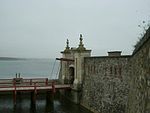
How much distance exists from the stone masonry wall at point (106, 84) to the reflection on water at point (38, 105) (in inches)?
65.2

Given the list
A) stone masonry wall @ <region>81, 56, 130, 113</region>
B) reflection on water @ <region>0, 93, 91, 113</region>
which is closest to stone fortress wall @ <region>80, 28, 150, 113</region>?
stone masonry wall @ <region>81, 56, 130, 113</region>

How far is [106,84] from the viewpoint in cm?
2345

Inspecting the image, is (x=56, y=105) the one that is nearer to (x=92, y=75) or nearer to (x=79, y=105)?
(x=79, y=105)

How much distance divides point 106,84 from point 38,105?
346 inches

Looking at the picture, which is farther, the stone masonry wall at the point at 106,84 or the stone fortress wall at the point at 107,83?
the stone masonry wall at the point at 106,84

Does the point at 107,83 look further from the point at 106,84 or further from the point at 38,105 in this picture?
the point at 38,105

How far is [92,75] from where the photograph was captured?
88.4 ft

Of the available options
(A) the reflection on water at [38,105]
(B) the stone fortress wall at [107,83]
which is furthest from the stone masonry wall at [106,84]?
(A) the reflection on water at [38,105]

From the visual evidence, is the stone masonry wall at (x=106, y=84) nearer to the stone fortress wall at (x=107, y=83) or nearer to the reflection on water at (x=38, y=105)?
the stone fortress wall at (x=107, y=83)

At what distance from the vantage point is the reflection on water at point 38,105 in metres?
26.5

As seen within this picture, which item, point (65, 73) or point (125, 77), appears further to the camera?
point (65, 73)

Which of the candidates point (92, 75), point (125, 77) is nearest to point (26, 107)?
point (92, 75)

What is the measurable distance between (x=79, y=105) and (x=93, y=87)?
10.3 feet

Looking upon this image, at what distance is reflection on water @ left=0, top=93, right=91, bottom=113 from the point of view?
26548mm
